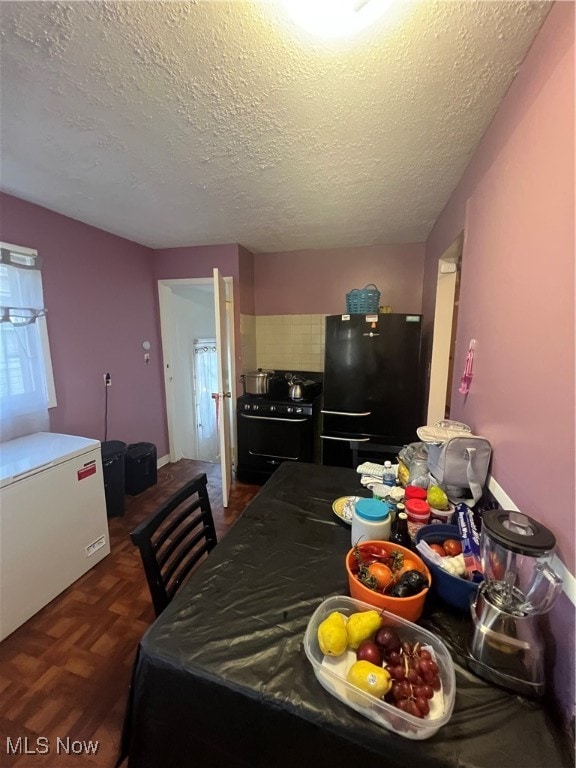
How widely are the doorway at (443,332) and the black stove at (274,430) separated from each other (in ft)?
3.30

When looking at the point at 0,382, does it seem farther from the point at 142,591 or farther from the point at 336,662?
the point at 336,662

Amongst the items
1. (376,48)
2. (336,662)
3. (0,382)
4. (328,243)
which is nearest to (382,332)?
(328,243)

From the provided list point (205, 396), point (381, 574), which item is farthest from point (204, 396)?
point (381, 574)

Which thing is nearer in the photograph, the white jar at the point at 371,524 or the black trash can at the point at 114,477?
the white jar at the point at 371,524

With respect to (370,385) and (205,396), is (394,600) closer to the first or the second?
(370,385)

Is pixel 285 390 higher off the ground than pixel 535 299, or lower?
lower

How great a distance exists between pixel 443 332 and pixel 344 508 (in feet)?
5.20

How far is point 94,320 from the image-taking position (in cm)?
260

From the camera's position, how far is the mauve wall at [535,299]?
2.27 ft

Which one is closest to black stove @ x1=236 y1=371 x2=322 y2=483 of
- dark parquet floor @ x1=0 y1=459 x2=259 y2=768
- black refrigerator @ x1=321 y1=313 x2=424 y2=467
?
black refrigerator @ x1=321 y1=313 x2=424 y2=467

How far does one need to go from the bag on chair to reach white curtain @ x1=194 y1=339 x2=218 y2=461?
11.2 ft

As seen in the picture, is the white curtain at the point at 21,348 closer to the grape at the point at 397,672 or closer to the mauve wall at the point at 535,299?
the grape at the point at 397,672

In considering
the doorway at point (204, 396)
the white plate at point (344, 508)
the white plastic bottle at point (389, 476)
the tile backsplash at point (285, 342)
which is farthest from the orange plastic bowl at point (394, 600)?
the doorway at point (204, 396)

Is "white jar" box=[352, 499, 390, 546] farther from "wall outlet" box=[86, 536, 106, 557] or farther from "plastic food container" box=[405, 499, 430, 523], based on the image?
"wall outlet" box=[86, 536, 106, 557]
